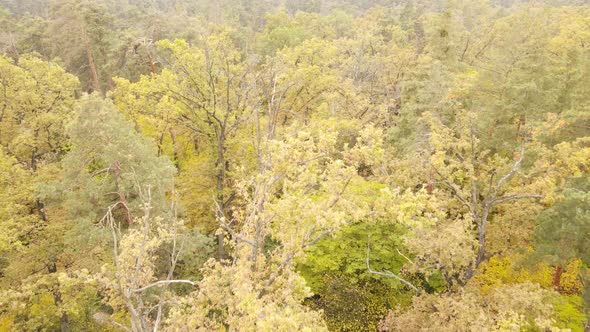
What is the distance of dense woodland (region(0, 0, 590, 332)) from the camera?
898cm

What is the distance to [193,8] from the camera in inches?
2736

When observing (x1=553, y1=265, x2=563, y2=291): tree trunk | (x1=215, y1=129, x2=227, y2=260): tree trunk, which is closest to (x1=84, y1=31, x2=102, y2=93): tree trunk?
(x1=215, y1=129, x2=227, y2=260): tree trunk

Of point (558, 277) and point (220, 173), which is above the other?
point (220, 173)

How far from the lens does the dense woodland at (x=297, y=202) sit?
8984 millimetres

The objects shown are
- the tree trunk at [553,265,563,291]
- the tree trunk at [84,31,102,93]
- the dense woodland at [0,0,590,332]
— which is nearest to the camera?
the dense woodland at [0,0,590,332]

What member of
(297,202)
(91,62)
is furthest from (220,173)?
(91,62)

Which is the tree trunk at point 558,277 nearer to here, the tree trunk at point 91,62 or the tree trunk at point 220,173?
the tree trunk at point 220,173

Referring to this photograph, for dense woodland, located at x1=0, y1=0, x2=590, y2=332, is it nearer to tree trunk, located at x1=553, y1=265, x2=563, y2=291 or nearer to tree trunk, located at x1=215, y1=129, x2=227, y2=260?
tree trunk, located at x1=553, y1=265, x2=563, y2=291

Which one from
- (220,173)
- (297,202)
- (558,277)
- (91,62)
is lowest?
(558,277)

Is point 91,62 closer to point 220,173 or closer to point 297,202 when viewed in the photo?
point 220,173

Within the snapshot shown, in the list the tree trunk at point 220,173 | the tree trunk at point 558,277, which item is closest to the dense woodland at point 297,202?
the tree trunk at point 558,277

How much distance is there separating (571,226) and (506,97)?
27.0 feet

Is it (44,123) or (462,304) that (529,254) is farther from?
(44,123)

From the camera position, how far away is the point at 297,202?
869 cm
